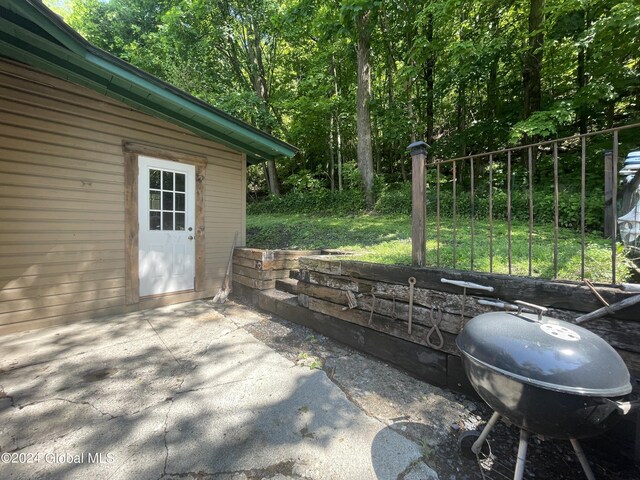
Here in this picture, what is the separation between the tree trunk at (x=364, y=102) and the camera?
7271mm

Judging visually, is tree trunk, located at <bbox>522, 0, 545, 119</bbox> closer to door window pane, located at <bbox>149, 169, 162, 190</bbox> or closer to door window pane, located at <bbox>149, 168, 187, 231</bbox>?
door window pane, located at <bbox>149, 168, 187, 231</bbox>

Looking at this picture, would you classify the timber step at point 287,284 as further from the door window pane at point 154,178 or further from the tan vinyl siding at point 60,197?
the door window pane at point 154,178

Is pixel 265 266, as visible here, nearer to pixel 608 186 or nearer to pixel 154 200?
pixel 154 200

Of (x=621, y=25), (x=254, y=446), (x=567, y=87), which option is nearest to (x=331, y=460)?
(x=254, y=446)

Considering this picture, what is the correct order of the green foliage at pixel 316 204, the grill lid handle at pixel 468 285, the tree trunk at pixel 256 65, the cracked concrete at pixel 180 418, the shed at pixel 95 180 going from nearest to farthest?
1. the cracked concrete at pixel 180 418
2. the grill lid handle at pixel 468 285
3. the shed at pixel 95 180
4. the green foliage at pixel 316 204
5. the tree trunk at pixel 256 65

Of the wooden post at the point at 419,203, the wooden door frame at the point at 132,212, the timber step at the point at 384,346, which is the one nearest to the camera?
the timber step at the point at 384,346

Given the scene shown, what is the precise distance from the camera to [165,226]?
4000mm

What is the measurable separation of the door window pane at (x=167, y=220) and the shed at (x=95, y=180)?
0.6 inches

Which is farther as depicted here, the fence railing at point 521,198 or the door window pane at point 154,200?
the door window pane at point 154,200

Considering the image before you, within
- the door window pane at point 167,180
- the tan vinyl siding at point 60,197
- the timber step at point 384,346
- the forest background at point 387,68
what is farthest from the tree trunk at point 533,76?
the tan vinyl siding at point 60,197

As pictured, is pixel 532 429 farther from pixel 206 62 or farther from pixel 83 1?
pixel 83 1

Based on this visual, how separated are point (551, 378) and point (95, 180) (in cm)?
442

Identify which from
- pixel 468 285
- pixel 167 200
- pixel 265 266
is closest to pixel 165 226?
pixel 167 200

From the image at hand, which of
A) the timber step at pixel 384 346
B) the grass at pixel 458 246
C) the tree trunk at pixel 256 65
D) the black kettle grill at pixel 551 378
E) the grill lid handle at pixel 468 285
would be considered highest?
the tree trunk at pixel 256 65
